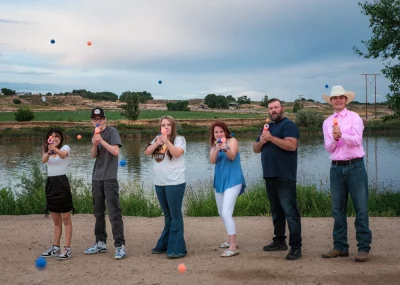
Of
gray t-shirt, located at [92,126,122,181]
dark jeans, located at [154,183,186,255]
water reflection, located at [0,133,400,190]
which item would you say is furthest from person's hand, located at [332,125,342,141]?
water reflection, located at [0,133,400,190]

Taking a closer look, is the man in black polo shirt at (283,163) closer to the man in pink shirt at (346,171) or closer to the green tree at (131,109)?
the man in pink shirt at (346,171)

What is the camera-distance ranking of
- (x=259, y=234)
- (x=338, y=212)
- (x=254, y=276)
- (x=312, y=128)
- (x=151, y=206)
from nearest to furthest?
1. (x=254, y=276)
2. (x=338, y=212)
3. (x=259, y=234)
4. (x=151, y=206)
5. (x=312, y=128)

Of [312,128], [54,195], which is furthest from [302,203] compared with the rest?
[312,128]

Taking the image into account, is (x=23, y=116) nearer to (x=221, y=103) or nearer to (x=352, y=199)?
(x=221, y=103)

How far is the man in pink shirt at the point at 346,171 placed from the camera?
218 inches

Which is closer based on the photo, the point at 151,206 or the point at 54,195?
the point at 54,195

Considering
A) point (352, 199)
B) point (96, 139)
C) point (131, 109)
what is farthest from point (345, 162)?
point (131, 109)

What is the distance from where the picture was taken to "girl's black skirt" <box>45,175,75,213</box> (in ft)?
19.5

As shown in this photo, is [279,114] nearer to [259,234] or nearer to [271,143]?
[271,143]

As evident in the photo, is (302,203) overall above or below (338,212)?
below

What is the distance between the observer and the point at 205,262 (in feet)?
18.8

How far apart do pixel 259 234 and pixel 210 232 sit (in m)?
0.74

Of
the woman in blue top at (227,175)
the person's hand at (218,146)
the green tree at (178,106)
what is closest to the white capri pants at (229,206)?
the woman in blue top at (227,175)

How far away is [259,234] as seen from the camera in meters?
7.18
